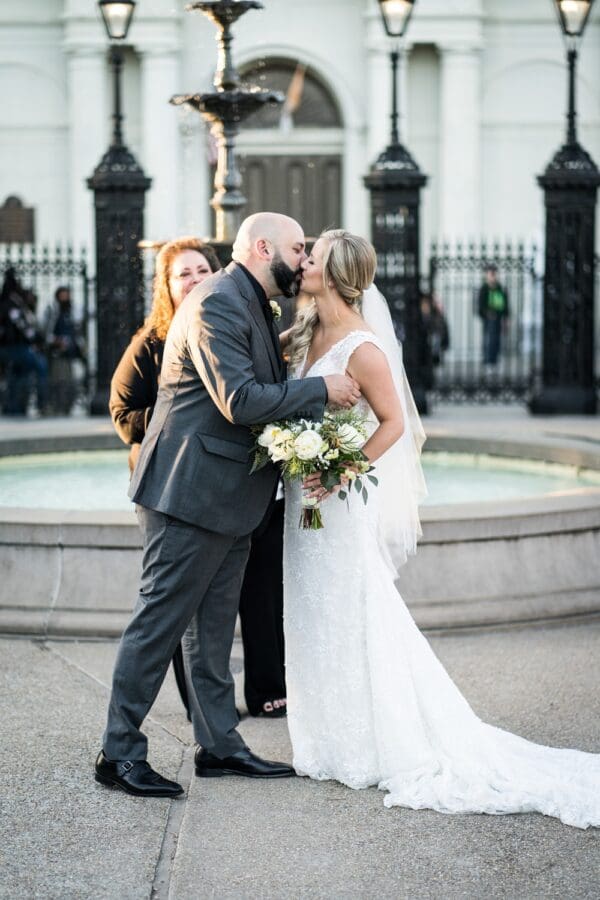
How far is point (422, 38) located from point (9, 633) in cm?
2306

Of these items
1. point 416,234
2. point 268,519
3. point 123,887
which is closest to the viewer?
point 123,887

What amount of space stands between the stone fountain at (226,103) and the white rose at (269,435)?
5.59 metres

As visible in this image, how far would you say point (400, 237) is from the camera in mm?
18438

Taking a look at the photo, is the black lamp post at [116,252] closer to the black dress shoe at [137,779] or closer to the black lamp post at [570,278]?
the black lamp post at [570,278]

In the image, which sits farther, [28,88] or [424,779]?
[28,88]

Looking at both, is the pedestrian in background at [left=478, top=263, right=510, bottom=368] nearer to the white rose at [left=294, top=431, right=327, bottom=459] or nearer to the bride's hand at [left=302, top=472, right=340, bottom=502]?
the bride's hand at [left=302, top=472, right=340, bottom=502]

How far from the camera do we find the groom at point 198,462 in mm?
5324

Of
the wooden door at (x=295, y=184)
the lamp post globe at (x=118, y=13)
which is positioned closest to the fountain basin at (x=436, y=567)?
the lamp post globe at (x=118, y=13)

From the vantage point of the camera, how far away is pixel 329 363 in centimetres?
575

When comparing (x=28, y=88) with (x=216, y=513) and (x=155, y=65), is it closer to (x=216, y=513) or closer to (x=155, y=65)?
(x=155, y=65)

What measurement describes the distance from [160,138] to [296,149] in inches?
109

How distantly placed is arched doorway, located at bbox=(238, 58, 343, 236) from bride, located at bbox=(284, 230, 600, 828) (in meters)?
24.2

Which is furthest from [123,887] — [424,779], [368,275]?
[368,275]

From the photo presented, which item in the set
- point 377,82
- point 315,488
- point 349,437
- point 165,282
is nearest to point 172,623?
point 315,488
